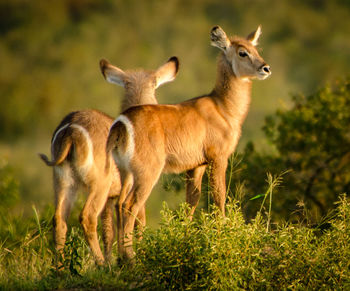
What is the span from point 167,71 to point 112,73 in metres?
0.78

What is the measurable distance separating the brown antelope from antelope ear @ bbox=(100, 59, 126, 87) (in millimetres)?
1627

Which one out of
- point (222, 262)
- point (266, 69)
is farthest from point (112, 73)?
point (222, 262)

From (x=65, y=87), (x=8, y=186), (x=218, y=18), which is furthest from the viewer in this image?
(x=218, y=18)

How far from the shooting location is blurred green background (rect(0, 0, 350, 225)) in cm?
5188

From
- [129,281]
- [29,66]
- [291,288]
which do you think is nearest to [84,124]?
[129,281]

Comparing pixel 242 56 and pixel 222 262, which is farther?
pixel 242 56

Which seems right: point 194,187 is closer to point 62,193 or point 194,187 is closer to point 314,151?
point 62,193

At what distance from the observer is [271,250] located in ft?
18.7

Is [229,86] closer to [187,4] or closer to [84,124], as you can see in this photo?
[84,124]

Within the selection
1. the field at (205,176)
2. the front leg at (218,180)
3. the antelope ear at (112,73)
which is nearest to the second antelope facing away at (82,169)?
the field at (205,176)

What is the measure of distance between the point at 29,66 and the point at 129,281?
189 feet

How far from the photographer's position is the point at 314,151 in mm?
11711

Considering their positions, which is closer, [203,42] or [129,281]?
[129,281]

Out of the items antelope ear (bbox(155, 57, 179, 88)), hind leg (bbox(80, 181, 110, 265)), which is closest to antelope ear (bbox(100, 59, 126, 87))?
antelope ear (bbox(155, 57, 179, 88))
